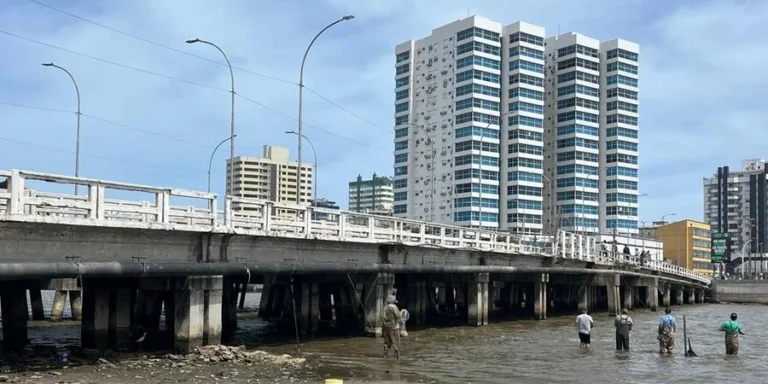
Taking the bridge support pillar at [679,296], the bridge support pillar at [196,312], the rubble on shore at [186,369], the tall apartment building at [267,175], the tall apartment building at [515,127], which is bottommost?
the bridge support pillar at [679,296]

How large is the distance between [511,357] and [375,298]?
23.2 ft

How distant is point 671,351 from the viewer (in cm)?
2727

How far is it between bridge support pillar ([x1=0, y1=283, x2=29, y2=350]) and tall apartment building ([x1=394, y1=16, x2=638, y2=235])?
349 ft

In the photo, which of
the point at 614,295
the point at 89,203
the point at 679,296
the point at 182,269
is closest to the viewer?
the point at 89,203

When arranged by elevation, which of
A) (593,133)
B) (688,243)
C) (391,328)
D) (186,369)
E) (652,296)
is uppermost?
(593,133)

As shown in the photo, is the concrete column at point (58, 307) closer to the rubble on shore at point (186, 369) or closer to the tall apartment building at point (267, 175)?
the rubble on shore at point (186, 369)

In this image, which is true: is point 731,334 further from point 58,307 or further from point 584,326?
point 58,307

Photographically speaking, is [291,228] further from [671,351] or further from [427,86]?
[427,86]

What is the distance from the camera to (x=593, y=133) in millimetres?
149500

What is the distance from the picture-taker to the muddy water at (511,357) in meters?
21.5

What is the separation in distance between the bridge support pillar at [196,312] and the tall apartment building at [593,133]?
417 feet

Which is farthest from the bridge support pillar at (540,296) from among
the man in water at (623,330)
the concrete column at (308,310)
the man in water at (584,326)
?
the man in water at (623,330)

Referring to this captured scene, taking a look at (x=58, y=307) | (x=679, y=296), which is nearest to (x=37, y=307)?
(x=58, y=307)

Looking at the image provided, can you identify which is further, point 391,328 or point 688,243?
point 688,243
